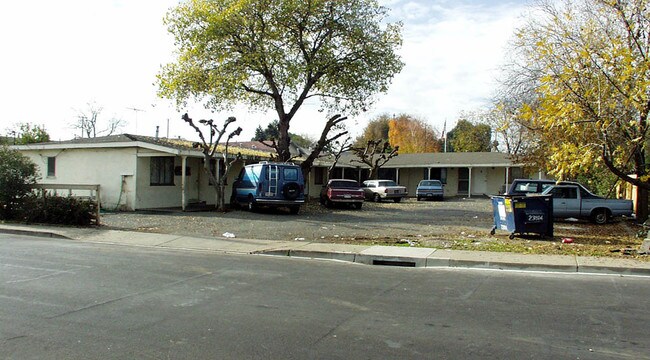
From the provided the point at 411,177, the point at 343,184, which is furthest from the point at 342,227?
the point at 411,177

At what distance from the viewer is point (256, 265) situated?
10188mm

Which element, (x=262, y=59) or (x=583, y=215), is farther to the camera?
(x=262, y=59)

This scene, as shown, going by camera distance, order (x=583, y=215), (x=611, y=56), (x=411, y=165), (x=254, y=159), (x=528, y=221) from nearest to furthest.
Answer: (x=611, y=56)
(x=528, y=221)
(x=583, y=215)
(x=254, y=159)
(x=411, y=165)

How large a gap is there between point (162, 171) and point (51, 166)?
5927mm

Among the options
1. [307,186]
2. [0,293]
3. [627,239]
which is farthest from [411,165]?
[0,293]

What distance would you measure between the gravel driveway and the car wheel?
147 inches

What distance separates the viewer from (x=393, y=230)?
54.2 ft

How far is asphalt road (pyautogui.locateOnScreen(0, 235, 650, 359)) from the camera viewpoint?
201 inches

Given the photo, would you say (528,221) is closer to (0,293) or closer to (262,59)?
(0,293)

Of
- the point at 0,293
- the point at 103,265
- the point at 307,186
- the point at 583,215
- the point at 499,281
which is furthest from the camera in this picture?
the point at 307,186

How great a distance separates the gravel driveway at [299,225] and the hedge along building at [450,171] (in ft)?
54.6

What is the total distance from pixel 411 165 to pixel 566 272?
109ft

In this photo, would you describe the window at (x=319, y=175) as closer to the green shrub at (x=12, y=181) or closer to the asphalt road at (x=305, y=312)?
the green shrub at (x=12, y=181)

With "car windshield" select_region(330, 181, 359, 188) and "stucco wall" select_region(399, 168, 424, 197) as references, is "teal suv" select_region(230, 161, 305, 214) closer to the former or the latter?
"car windshield" select_region(330, 181, 359, 188)
